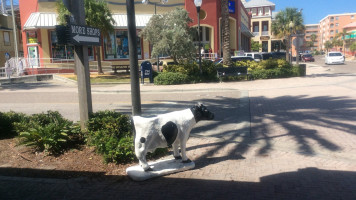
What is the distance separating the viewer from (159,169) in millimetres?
4996

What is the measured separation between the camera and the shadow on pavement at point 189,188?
166 inches

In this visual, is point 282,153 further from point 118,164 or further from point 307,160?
point 118,164

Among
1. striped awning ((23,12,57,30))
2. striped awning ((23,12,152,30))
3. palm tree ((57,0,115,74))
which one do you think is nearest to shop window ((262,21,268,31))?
striped awning ((23,12,152,30))

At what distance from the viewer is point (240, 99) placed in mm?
12523

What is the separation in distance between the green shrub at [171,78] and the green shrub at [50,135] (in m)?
11.8

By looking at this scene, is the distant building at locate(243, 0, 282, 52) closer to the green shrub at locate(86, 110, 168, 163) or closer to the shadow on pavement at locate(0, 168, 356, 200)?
the green shrub at locate(86, 110, 168, 163)

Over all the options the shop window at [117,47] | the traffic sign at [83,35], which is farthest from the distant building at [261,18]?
the traffic sign at [83,35]

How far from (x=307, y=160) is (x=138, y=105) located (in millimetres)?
3219

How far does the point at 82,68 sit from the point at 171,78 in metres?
11.9

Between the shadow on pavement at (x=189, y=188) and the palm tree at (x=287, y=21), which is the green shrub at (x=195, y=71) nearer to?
the shadow on pavement at (x=189, y=188)

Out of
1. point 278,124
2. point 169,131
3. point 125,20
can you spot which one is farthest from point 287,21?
point 169,131

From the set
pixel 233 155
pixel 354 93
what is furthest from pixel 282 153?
pixel 354 93

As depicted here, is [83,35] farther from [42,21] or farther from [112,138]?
[42,21]

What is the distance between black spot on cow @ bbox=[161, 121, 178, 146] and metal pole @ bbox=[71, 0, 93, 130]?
223cm
